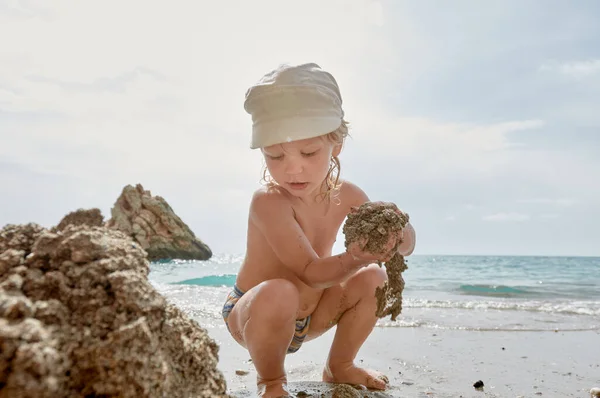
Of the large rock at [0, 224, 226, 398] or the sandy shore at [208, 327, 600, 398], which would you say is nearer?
the large rock at [0, 224, 226, 398]

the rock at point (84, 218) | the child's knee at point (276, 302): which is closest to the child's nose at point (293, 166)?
the child's knee at point (276, 302)

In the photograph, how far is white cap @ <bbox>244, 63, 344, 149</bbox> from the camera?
105 inches

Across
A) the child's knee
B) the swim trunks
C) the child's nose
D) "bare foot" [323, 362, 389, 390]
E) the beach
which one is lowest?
the beach

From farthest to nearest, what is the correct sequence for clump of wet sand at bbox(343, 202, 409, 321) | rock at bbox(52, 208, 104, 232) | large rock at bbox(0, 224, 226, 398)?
clump of wet sand at bbox(343, 202, 409, 321) → rock at bbox(52, 208, 104, 232) → large rock at bbox(0, 224, 226, 398)

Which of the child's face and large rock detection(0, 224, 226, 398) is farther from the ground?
the child's face

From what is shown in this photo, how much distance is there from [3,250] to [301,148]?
1637 mm

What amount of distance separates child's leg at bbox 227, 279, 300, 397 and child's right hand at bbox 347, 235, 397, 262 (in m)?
0.43

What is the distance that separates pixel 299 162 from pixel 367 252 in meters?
0.65

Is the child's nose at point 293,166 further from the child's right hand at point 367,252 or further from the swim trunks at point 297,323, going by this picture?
the swim trunks at point 297,323

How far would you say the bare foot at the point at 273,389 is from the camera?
8.39ft

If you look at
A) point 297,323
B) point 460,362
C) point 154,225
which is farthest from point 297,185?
point 154,225

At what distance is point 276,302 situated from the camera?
2582 mm

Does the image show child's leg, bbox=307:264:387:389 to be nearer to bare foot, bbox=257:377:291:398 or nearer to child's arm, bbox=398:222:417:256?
child's arm, bbox=398:222:417:256

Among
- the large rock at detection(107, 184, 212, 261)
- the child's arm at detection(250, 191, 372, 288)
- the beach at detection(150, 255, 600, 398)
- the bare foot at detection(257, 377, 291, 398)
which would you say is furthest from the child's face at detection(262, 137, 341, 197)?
the large rock at detection(107, 184, 212, 261)
